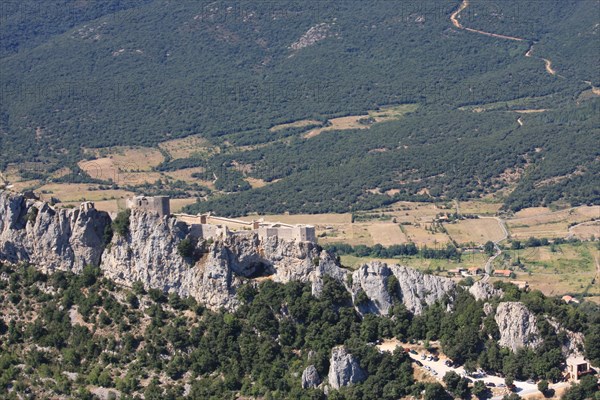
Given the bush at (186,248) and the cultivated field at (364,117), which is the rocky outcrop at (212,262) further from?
the cultivated field at (364,117)

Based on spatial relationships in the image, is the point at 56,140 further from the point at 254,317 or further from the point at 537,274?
the point at 254,317

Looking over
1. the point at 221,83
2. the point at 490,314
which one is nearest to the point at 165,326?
the point at 490,314

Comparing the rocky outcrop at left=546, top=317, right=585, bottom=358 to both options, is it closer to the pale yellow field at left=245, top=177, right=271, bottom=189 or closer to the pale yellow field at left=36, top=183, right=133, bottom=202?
the pale yellow field at left=36, top=183, right=133, bottom=202

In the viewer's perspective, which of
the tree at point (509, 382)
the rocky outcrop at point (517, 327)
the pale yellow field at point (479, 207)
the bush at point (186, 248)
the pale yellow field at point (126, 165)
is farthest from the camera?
the pale yellow field at point (126, 165)

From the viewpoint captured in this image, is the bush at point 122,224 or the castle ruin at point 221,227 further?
the bush at point 122,224

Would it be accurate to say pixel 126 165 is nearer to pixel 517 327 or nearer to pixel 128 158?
pixel 128 158

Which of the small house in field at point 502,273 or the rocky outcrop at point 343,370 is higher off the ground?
the rocky outcrop at point 343,370

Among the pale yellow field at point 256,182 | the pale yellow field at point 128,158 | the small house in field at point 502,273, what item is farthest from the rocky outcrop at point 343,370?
the pale yellow field at point 128,158
